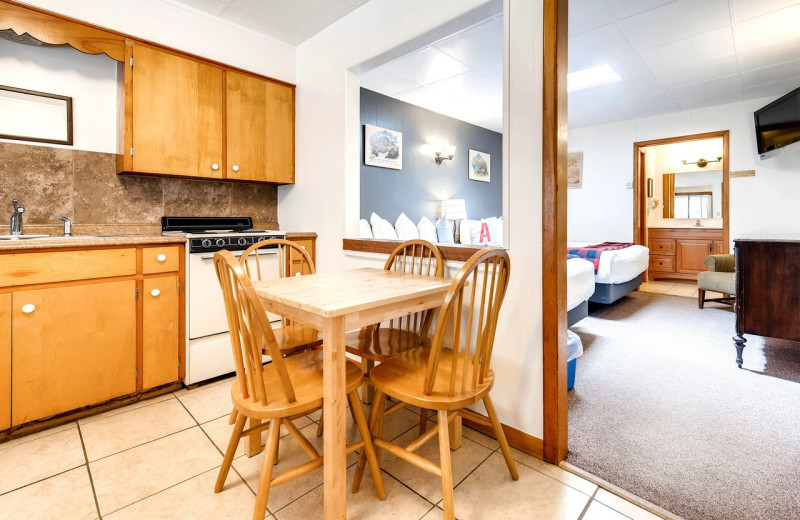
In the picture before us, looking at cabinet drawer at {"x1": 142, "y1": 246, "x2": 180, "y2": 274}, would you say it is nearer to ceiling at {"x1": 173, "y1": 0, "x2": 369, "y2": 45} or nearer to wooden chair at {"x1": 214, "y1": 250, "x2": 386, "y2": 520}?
wooden chair at {"x1": 214, "y1": 250, "x2": 386, "y2": 520}

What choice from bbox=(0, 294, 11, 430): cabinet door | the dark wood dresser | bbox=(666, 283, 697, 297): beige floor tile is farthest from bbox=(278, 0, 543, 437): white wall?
bbox=(666, 283, 697, 297): beige floor tile

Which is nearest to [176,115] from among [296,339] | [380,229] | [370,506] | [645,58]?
[296,339]

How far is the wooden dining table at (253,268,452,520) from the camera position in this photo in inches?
49.1

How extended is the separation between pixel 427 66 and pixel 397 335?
2.84 meters

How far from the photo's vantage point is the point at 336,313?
47.5 inches

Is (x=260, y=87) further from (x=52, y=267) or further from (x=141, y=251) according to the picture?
(x=52, y=267)

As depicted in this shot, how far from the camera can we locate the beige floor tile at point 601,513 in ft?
4.51

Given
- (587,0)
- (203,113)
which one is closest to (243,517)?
(203,113)

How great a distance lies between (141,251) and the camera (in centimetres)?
224

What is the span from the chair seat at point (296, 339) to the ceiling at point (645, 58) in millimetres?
2603

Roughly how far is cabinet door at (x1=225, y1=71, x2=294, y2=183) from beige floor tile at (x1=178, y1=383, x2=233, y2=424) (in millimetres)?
1563

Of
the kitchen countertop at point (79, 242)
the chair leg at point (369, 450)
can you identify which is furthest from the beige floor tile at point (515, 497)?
the kitchen countertop at point (79, 242)

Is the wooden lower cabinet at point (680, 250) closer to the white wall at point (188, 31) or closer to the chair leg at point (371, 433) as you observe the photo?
the white wall at point (188, 31)

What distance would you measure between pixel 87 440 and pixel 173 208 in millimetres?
1682
